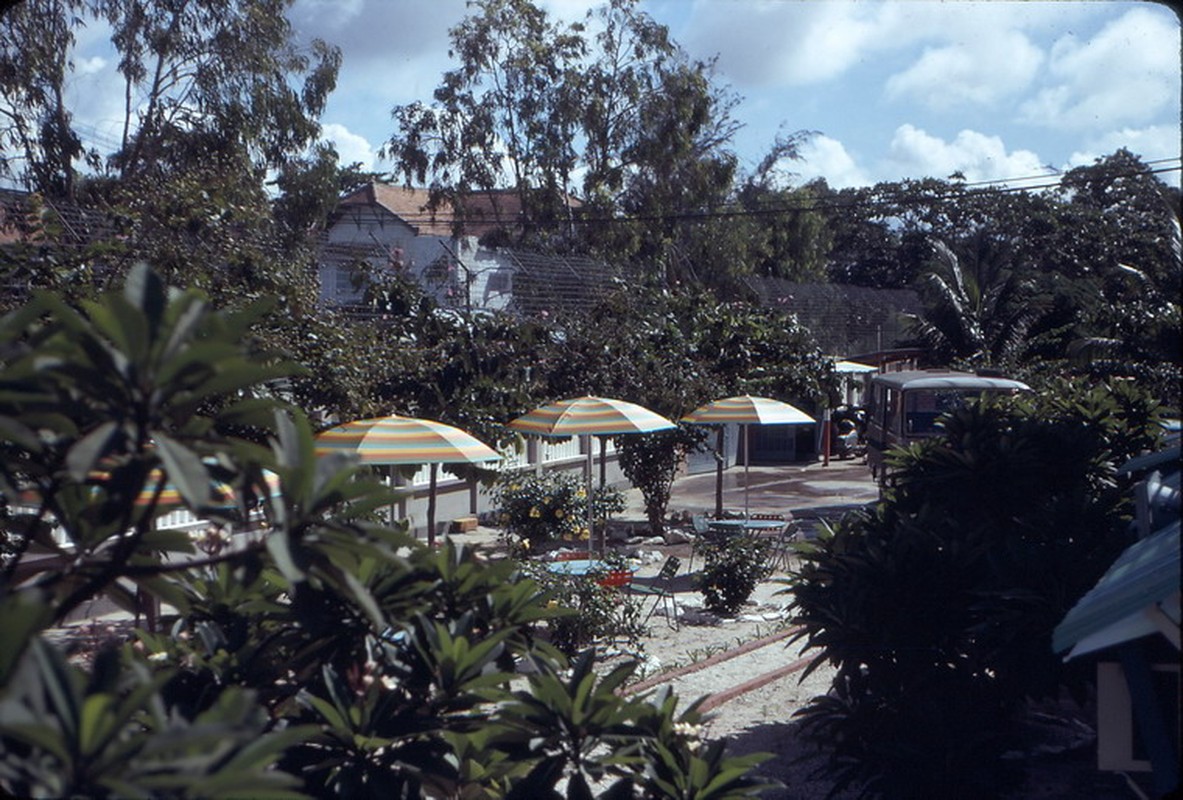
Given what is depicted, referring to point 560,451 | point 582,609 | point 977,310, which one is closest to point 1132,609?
point 582,609

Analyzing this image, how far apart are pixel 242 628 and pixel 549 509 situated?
1061 cm

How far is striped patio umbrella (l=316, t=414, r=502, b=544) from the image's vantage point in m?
9.51

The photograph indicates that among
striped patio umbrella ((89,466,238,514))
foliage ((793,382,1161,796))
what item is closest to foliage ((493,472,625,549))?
foliage ((793,382,1161,796))

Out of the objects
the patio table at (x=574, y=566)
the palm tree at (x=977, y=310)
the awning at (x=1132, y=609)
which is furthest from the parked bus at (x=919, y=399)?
the awning at (x=1132, y=609)

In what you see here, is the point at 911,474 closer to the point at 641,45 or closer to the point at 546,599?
the point at 546,599

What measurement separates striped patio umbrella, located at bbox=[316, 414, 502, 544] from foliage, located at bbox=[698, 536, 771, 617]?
7.97 ft

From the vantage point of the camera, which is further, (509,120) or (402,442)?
(509,120)

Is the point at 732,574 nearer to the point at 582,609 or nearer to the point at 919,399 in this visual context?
the point at 582,609

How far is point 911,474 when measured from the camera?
8078 millimetres

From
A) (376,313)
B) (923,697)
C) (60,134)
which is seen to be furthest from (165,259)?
(60,134)

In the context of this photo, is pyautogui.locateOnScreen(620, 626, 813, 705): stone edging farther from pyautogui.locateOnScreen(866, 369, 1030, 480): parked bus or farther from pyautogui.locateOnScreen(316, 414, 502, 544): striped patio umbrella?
pyautogui.locateOnScreen(866, 369, 1030, 480): parked bus

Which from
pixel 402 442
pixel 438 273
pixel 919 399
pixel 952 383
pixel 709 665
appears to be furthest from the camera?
pixel 919 399

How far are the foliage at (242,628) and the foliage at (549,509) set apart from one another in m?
9.93

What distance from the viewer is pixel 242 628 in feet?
11.8
